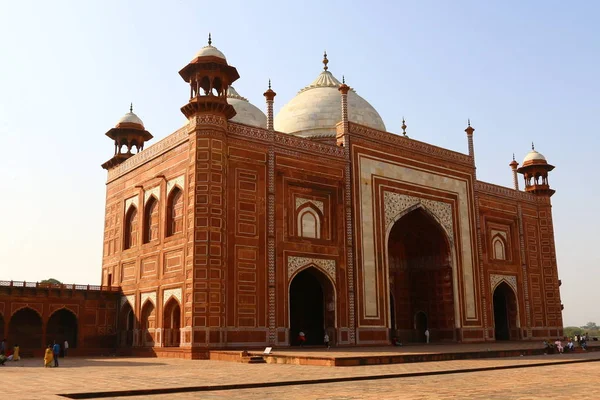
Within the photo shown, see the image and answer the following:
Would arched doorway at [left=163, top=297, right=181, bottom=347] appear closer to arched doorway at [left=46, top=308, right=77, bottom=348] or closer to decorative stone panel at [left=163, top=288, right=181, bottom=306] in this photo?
decorative stone panel at [left=163, top=288, right=181, bottom=306]

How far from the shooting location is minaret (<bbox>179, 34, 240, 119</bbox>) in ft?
54.6

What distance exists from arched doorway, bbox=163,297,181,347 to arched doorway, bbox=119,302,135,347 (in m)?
2.09

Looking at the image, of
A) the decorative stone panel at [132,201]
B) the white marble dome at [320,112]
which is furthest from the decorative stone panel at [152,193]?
the white marble dome at [320,112]

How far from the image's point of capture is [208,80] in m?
17.3

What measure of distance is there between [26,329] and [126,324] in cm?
278

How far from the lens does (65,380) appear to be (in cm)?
916

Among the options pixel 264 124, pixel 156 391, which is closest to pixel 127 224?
pixel 264 124

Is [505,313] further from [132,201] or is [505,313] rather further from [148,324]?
[132,201]

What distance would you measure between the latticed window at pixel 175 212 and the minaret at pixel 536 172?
16.0 meters

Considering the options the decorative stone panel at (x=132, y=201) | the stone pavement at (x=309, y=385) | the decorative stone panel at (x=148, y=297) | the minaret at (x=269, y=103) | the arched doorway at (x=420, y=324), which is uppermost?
the minaret at (x=269, y=103)

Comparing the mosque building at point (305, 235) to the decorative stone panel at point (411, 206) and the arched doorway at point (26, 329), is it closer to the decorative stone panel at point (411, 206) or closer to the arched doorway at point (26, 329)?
the decorative stone panel at point (411, 206)

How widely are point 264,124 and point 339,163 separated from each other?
5.57 m

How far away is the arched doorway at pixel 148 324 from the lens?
693 inches

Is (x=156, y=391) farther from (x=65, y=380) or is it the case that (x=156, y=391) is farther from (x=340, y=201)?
(x=340, y=201)
